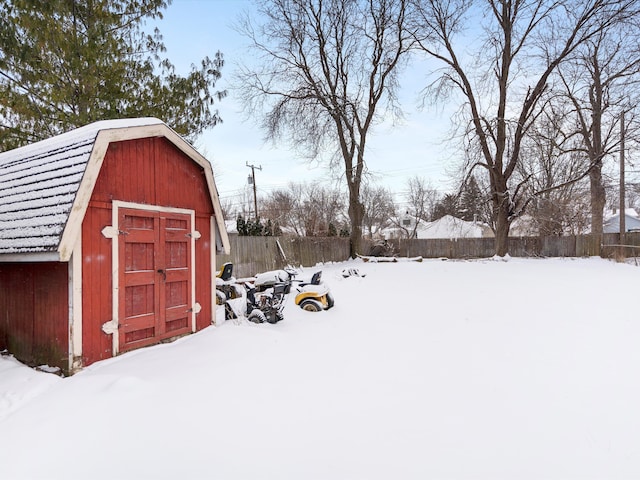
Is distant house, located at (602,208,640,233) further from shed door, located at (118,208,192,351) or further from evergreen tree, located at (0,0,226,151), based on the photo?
shed door, located at (118,208,192,351)

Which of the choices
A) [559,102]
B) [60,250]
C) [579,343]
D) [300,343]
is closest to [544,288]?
[579,343]

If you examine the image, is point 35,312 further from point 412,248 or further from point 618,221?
point 618,221

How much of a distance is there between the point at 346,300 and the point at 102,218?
18.0 ft

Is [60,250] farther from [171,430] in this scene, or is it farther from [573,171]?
[573,171]

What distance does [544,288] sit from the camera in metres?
9.63

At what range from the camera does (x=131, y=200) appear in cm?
449

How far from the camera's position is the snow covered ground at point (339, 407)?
7.94ft

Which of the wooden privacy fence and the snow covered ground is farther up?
the wooden privacy fence

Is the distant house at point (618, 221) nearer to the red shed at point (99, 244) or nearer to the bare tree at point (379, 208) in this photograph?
the bare tree at point (379, 208)

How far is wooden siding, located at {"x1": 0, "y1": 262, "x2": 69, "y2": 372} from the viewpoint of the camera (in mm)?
3924

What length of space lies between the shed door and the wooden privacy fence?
780 cm

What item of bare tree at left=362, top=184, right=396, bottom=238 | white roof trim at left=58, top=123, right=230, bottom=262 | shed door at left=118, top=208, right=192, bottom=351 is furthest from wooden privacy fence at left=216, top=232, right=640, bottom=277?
bare tree at left=362, top=184, right=396, bottom=238

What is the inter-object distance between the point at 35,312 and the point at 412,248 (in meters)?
20.0

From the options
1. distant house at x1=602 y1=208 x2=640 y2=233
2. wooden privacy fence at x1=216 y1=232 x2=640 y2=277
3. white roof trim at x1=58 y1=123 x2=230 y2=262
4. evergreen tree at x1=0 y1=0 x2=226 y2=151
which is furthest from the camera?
distant house at x1=602 y1=208 x2=640 y2=233
